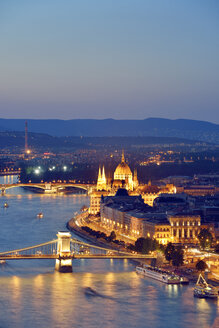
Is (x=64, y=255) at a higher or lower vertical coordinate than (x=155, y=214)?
lower

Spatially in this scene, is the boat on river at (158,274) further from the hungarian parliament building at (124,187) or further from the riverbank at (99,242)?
the hungarian parliament building at (124,187)

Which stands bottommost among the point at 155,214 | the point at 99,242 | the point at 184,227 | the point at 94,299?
the point at 94,299

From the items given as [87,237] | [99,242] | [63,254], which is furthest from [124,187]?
[63,254]

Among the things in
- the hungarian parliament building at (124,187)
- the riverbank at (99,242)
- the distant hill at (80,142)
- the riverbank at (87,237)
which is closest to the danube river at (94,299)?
the riverbank at (99,242)

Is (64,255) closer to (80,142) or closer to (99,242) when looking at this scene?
(99,242)

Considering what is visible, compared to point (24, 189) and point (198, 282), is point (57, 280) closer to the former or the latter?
point (198, 282)

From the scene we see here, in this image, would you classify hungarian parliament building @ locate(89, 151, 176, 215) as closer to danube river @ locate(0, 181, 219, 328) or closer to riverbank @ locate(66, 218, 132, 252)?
riverbank @ locate(66, 218, 132, 252)

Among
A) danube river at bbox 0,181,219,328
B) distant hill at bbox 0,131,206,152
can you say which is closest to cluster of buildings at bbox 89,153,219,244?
danube river at bbox 0,181,219,328
